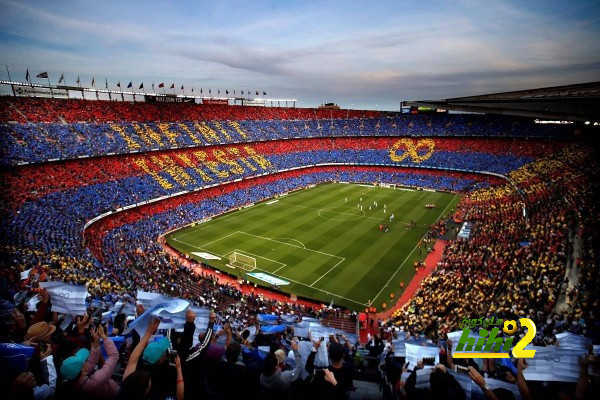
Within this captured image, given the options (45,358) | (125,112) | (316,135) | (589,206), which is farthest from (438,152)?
(45,358)

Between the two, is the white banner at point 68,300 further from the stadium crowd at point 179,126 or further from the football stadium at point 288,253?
the stadium crowd at point 179,126

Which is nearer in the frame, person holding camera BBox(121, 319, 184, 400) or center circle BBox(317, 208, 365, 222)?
person holding camera BBox(121, 319, 184, 400)

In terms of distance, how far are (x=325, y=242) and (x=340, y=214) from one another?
9.74 metres

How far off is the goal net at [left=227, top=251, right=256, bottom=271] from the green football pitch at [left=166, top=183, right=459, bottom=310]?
179mm

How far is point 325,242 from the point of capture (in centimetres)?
3378

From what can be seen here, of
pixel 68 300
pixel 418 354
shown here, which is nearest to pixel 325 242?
pixel 418 354

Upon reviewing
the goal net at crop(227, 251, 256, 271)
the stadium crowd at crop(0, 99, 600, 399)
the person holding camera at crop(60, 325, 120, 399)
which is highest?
the person holding camera at crop(60, 325, 120, 399)

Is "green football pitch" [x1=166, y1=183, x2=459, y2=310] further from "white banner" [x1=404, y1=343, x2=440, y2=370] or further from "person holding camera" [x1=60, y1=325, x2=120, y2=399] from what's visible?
"person holding camera" [x1=60, y1=325, x2=120, y2=399]

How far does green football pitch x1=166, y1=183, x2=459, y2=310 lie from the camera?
25766mm

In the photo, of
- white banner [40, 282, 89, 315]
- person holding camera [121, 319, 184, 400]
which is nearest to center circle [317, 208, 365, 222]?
white banner [40, 282, 89, 315]

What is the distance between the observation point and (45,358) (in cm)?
425

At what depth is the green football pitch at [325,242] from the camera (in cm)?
2577

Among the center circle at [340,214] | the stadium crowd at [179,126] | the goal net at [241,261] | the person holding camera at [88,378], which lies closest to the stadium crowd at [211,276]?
the person holding camera at [88,378]

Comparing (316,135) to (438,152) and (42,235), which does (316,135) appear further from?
(42,235)
